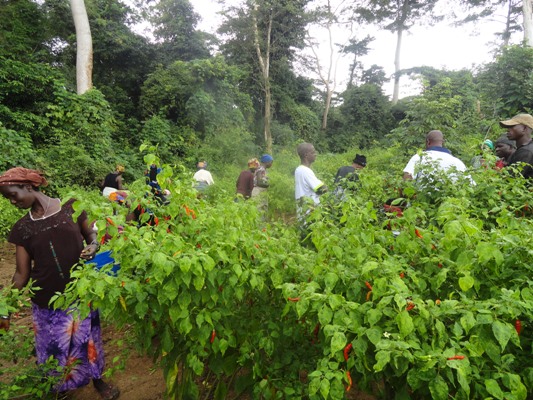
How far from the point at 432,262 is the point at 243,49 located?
1844cm

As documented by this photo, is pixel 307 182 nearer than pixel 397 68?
Yes

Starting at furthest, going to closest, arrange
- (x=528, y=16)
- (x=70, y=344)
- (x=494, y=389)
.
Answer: (x=528, y=16)
(x=70, y=344)
(x=494, y=389)

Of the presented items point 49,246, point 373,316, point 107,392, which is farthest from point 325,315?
point 107,392

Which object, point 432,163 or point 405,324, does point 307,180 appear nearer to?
point 432,163

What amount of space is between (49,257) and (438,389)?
2.27 meters

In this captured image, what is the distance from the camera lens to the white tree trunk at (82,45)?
1052 cm

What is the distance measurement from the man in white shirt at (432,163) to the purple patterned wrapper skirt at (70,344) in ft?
8.32

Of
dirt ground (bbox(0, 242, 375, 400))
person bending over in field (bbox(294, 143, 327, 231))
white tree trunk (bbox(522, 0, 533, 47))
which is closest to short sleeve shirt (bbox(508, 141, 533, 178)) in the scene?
person bending over in field (bbox(294, 143, 327, 231))

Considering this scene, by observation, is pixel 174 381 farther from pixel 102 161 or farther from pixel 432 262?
pixel 102 161

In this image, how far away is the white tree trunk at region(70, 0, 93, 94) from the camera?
34.5ft

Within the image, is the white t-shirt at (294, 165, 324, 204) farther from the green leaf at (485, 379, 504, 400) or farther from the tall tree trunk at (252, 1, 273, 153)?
the tall tree trunk at (252, 1, 273, 153)

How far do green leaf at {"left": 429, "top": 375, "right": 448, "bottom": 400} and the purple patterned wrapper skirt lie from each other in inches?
83.3

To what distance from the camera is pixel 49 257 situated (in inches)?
90.8

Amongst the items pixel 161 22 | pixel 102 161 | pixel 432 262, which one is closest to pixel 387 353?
pixel 432 262
